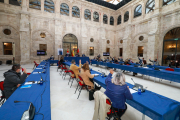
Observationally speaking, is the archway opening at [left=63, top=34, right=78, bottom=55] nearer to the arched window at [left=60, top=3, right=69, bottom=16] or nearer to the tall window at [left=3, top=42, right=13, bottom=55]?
the arched window at [left=60, top=3, right=69, bottom=16]

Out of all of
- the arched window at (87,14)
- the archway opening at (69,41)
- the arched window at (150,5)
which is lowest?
the archway opening at (69,41)

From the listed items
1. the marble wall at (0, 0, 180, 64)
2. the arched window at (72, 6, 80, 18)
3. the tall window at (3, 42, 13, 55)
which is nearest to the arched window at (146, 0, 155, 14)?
the marble wall at (0, 0, 180, 64)

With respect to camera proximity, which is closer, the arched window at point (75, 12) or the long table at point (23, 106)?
the long table at point (23, 106)

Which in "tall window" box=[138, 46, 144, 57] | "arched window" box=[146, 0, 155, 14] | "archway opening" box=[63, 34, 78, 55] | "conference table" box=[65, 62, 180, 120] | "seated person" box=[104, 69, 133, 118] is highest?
"arched window" box=[146, 0, 155, 14]

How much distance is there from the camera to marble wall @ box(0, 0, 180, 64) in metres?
11.1

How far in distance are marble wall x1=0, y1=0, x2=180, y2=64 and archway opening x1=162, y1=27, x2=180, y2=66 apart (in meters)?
0.52

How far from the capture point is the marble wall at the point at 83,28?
439 inches

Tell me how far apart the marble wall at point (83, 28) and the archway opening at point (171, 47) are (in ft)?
1.70

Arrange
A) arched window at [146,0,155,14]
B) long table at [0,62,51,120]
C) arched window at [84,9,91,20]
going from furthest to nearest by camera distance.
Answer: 1. arched window at [84,9,91,20]
2. arched window at [146,0,155,14]
3. long table at [0,62,51,120]

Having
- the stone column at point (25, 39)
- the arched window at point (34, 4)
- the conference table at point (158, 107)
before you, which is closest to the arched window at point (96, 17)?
the arched window at point (34, 4)

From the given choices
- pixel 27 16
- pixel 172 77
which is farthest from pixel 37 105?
pixel 27 16

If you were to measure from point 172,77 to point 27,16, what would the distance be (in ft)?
52.9

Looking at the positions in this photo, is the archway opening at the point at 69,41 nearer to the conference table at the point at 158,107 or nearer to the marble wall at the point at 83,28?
the marble wall at the point at 83,28

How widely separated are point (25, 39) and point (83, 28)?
8960mm
